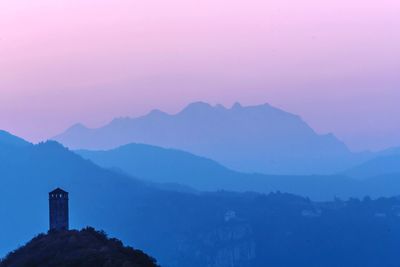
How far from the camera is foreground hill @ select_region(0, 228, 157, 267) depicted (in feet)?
230

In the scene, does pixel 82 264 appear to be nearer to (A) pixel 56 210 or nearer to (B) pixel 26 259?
(B) pixel 26 259

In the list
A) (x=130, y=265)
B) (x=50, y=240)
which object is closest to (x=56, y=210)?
(x=50, y=240)

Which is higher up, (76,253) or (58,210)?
(58,210)

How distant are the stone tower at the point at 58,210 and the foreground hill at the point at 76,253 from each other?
76.7 inches

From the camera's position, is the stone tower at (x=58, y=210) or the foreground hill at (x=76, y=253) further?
the stone tower at (x=58, y=210)

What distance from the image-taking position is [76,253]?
248ft

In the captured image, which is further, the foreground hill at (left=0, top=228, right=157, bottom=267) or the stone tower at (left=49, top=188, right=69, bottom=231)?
the stone tower at (left=49, top=188, right=69, bottom=231)

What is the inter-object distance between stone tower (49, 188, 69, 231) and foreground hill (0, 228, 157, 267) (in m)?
1.95

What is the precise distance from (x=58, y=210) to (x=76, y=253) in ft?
77.5

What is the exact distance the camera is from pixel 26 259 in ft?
274

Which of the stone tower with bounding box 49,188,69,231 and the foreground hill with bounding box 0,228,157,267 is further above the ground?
the stone tower with bounding box 49,188,69,231

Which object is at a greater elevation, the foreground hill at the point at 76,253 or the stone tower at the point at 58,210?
the stone tower at the point at 58,210

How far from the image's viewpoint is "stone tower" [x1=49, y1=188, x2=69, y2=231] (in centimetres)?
9719

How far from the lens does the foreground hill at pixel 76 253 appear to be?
230 ft
